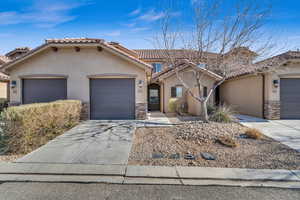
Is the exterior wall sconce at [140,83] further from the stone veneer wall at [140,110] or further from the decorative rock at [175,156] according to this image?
the decorative rock at [175,156]

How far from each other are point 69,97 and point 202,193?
A: 9.19 meters

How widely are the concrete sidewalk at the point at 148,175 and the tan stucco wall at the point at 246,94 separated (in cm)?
838

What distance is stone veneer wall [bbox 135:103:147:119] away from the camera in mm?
9742

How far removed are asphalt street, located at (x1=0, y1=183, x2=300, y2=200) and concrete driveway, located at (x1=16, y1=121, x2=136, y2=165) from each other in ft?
3.45

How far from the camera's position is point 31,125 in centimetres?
510

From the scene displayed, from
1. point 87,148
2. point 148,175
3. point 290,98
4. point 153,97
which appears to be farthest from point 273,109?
point 87,148

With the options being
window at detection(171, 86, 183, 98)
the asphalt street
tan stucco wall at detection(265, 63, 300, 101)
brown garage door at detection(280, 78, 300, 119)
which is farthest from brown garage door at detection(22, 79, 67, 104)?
brown garage door at detection(280, 78, 300, 119)

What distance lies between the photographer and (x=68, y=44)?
8.98m

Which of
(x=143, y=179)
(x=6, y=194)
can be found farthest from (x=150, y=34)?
(x=6, y=194)

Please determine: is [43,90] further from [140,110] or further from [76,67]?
[140,110]

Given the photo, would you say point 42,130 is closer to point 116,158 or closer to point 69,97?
point 116,158

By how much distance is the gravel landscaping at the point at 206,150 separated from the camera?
425 centimetres

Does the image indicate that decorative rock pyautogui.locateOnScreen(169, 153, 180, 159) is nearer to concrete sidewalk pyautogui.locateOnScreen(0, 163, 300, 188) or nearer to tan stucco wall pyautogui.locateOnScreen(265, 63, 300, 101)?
concrete sidewalk pyautogui.locateOnScreen(0, 163, 300, 188)

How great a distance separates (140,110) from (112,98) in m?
1.97
